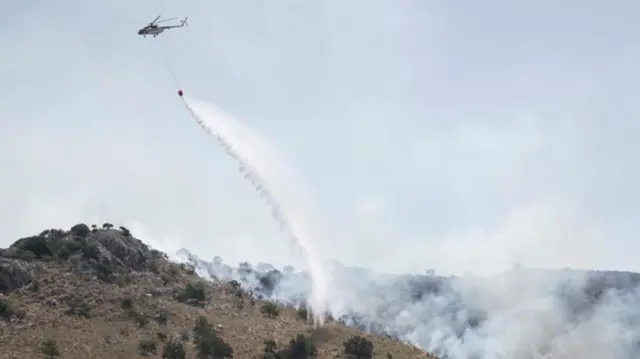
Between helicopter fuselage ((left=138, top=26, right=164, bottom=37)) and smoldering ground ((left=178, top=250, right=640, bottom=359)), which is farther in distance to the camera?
smoldering ground ((left=178, top=250, right=640, bottom=359))

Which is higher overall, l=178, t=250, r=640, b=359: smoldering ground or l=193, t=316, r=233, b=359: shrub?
l=178, t=250, r=640, b=359: smoldering ground

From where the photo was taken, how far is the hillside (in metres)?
81.6

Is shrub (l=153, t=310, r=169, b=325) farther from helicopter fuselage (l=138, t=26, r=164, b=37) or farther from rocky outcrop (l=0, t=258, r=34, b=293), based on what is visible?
helicopter fuselage (l=138, t=26, r=164, b=37)

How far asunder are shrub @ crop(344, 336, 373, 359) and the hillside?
115mm

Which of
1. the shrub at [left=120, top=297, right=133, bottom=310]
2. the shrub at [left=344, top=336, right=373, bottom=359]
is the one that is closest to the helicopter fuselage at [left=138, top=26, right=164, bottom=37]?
the shrub at [left=120, top=297, right=133, bottom=310]

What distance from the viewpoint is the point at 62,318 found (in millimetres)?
86688

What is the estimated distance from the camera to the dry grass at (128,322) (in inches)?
3172

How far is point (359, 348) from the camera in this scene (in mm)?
87812

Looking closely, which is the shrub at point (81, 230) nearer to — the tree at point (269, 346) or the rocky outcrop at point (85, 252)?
the rocky outcrop at point (85, 252)

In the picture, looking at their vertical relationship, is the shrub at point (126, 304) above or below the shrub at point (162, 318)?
above

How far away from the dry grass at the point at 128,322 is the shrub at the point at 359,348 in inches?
51.8

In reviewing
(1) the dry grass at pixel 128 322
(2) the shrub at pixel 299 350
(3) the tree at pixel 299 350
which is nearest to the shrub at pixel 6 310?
(1) the dry grass at pixel 128 322

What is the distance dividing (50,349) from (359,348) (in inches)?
1320

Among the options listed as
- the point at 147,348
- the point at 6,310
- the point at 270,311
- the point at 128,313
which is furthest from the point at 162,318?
the point at 6,310
